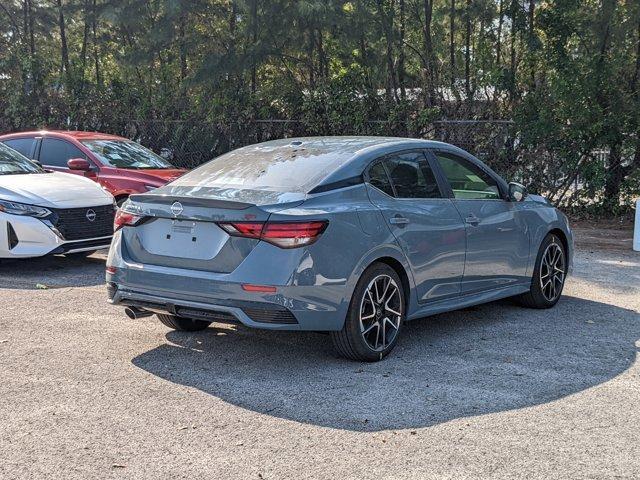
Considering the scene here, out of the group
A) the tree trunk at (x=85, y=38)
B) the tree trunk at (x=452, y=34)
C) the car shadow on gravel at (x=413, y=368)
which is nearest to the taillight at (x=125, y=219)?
the car shadow on gravel at (x=413, y=368)

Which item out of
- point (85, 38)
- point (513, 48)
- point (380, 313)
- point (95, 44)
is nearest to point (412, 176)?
point (380, 313)

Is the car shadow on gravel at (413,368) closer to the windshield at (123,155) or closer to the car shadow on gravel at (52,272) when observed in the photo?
the car shadow on gravel at (52,272)

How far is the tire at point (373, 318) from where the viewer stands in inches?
231

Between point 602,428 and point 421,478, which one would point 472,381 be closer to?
point 602,428

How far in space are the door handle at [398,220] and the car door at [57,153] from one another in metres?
7.39

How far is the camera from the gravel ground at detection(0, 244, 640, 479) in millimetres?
4266

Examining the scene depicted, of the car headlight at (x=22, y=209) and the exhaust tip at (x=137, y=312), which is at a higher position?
the car headlight at (x=22, y=209)

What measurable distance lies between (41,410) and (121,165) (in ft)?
25.8

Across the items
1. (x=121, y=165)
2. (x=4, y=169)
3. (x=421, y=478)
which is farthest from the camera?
(x=121, y=165)

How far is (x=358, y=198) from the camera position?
240 inches

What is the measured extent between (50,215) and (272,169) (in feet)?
13.7

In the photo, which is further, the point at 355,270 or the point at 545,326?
the point at 545,326

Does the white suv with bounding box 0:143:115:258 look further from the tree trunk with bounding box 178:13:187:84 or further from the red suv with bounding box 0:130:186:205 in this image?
the tree trunk with bounding box 178:13:187:84

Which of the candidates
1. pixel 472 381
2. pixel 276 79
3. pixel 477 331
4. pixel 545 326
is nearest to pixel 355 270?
pixel 472 381
